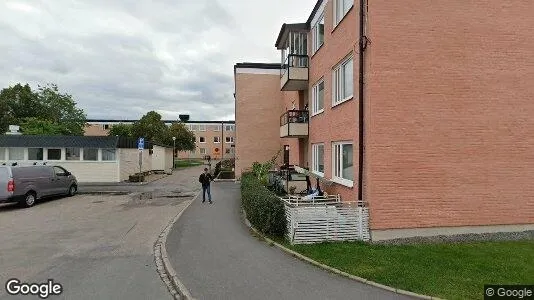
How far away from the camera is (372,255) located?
7.65 metres

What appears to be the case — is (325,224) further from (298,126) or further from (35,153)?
(35,153)

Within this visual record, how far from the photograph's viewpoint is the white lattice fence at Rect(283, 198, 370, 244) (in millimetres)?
8594

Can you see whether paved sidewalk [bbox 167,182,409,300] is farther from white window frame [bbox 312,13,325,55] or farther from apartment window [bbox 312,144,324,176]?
white window frame [bbox 312,13,325,55]

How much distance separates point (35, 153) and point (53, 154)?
1186 millimetres

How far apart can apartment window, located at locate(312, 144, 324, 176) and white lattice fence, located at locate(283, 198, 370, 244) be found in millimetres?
5965

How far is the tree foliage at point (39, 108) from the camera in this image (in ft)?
153

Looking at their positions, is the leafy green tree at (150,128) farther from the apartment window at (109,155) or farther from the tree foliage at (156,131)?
the apartment window at (109,155)

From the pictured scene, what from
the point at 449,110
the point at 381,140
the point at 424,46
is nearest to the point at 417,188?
the point at 381,140

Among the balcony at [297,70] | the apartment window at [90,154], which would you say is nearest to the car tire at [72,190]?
the apartment window at [90,154]

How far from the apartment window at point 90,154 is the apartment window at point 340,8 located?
67.5 ft

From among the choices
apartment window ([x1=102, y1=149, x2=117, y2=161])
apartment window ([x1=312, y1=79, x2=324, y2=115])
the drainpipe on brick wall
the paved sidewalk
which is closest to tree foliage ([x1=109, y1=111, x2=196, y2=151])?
apartment window ([x1=102, y1=149, x2=117, y2=161])

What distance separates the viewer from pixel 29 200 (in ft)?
50.8

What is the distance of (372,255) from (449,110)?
457 centimetres

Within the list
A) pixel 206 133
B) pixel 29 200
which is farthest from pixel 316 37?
pixel 206 133
